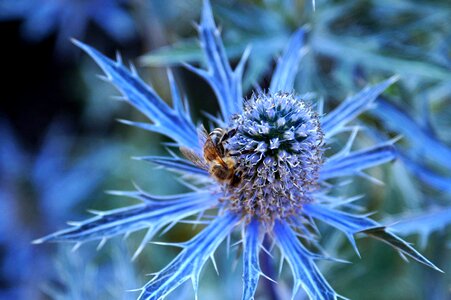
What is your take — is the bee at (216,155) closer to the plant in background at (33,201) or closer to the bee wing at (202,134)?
the bee wing at (202,134)

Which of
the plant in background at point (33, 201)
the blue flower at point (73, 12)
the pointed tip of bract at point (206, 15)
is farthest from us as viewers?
the blue flower at point (73, 12)

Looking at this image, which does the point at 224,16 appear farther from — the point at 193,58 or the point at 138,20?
the point at 138,20

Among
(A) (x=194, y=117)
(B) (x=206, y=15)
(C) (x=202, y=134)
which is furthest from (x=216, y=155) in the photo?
(A) (x=194, y=117)

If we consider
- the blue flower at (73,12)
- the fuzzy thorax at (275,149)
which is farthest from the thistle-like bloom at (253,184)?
the blue flower at (73,12)

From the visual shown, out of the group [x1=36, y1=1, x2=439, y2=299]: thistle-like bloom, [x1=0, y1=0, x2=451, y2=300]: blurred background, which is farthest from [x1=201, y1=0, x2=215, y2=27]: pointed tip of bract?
[x1=0, y1=0, x2=451, y2=300]: blurred background

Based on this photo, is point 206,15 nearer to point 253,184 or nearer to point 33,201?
point 253,184

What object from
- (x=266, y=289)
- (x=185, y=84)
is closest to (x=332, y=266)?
(x=266, y=289)

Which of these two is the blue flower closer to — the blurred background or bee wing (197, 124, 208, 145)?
the blurred background
